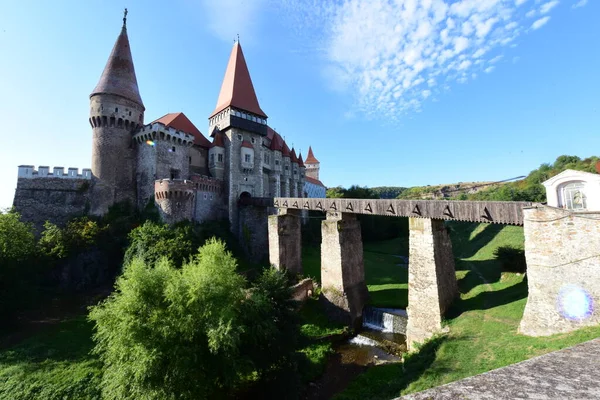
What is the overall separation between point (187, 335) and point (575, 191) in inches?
630

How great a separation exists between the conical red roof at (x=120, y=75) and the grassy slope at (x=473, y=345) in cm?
3241

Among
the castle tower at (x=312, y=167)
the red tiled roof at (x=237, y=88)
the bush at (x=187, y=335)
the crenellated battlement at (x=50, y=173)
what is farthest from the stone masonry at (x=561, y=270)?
the castle tower at (x=312, y=167)

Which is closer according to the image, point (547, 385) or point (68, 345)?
point (547, 385)

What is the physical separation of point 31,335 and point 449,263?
24.8 m

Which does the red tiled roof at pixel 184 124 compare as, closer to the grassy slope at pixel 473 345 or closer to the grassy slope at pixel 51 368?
the grassy slope at pixel 51 368

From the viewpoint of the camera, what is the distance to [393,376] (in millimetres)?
13359

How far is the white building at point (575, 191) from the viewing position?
32.0ft

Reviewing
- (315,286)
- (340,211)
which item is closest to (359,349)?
(315,286)

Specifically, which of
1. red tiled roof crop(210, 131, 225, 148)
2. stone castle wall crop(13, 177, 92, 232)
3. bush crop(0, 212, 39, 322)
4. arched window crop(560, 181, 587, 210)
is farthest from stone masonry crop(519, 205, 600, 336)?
stone castle wall crop(13, 177, 92, 232)

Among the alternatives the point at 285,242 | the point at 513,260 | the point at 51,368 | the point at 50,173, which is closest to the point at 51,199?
the point at 50,173

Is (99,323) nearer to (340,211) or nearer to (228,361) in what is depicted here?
(228,361)

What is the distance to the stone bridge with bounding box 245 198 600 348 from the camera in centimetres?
970

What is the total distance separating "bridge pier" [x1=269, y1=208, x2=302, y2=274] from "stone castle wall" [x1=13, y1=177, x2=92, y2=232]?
1881 cm

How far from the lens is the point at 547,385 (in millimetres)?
2244
